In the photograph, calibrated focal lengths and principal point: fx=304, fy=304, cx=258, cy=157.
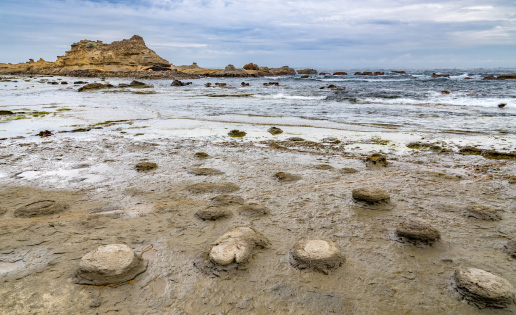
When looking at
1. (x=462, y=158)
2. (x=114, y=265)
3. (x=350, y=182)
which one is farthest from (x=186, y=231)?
(x=462, y=158)

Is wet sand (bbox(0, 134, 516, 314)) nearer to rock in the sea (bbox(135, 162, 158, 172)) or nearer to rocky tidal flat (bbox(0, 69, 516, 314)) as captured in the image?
rocky tidal flat (bbox(0, 69, 516, 314))

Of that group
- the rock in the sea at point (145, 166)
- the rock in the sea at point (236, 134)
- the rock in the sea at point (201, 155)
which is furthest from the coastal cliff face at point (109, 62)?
the rock in the sea at point (145, 166)

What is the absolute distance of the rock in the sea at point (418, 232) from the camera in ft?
10.7

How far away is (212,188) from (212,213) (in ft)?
3.11

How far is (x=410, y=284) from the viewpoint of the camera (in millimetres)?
2689

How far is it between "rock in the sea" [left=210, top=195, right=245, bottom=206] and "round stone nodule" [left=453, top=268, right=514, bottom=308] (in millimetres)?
2614

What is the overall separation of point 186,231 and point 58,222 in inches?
63.6

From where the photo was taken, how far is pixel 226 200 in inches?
169

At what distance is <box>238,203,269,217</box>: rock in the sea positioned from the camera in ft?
12.9

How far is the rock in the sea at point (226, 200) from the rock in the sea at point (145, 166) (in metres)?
1.93

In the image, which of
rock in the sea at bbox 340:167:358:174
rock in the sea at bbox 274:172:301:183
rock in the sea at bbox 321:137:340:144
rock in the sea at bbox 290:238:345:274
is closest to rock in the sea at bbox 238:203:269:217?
rock in the sea at bbox 290:238:345:274

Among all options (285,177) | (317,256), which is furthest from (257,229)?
(285,177)

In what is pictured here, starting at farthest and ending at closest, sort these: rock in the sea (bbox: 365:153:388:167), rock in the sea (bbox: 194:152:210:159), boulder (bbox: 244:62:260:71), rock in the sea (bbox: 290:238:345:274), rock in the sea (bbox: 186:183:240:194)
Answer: boulder (bbox: 244:62:260:71) < rock in the sea (bbox: 194:152:210:159) < rock in the sea (bbox: 365:153:388:167) < rock in the sea (bbox: 186:183:240:194) < rock in the sea (bbox: 290:238:345:274)

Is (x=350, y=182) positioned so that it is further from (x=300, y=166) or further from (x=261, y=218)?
(x=261, y=218)
